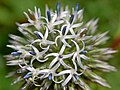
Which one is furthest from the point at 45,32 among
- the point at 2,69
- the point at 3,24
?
the point at 3,24

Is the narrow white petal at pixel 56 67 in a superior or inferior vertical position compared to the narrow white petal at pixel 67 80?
superior

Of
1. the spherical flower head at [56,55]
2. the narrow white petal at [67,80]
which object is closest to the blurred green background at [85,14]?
the spherical flower head at [56,55]

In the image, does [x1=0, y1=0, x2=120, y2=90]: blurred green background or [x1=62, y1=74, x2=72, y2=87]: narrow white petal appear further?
[x1=0, y1=0, x2=120, y2=90]: blurred green background

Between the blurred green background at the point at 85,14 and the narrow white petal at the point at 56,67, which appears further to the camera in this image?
the blurred green background at the point at 85,14

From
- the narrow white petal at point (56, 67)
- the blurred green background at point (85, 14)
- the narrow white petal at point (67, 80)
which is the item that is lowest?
the narrow white petal at point (67, 80)

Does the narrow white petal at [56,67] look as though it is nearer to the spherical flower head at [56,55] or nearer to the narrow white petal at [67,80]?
the spherical flower head at [56,55]

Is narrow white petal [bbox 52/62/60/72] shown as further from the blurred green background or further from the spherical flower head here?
the blurred green background


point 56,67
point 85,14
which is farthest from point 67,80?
point 85,14

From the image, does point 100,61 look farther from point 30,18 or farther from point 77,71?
point 30,18

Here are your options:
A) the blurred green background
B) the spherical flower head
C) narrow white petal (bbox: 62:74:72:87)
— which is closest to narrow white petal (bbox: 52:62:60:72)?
the spherical flower head
